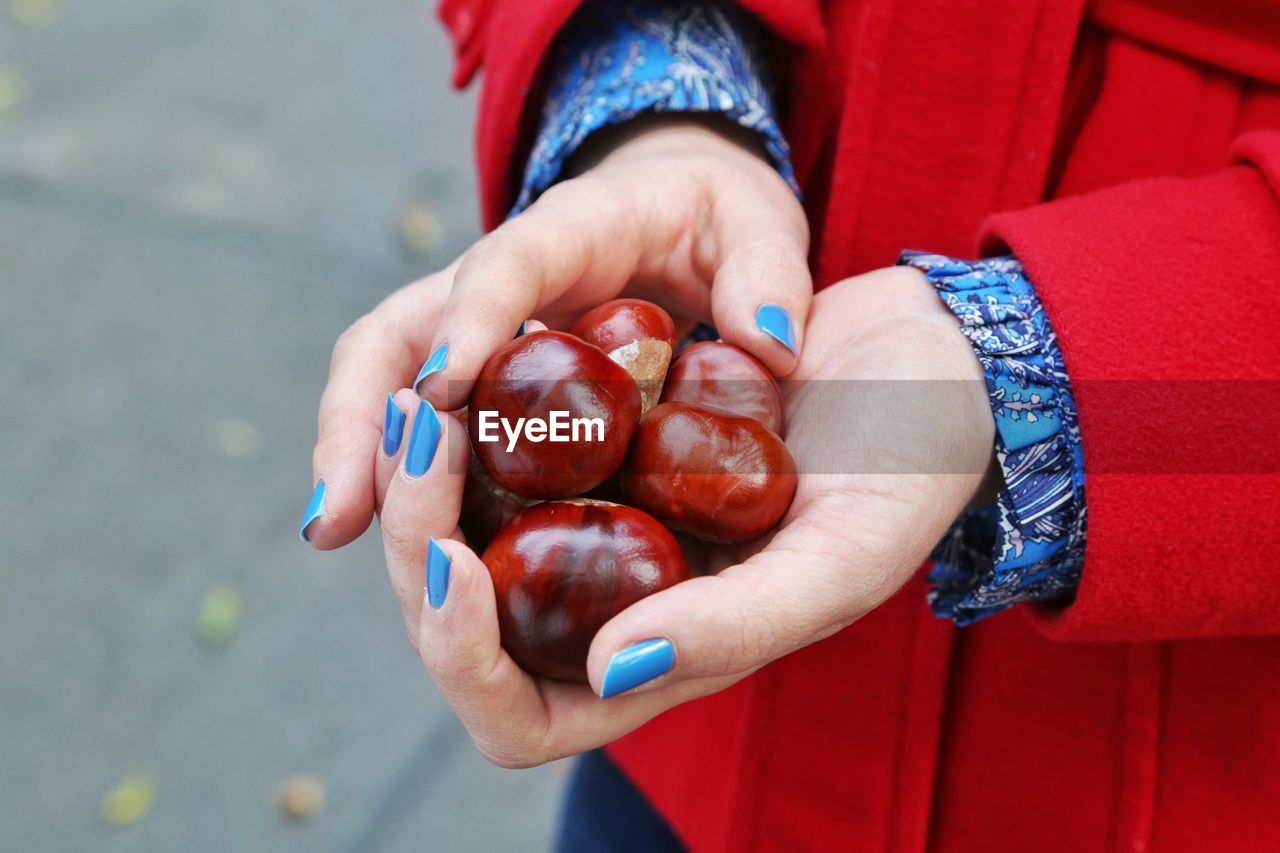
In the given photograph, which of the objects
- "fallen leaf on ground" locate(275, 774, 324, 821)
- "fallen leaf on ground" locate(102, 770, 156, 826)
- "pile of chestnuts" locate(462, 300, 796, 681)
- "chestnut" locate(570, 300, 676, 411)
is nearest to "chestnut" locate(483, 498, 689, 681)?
"pile of chestnuts" locate(462, 300, 796, 681)

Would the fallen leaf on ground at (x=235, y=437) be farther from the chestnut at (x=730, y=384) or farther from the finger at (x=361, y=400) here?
the chestnut at (x=730, y=384)

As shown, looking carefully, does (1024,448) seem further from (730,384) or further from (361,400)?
(361,400)

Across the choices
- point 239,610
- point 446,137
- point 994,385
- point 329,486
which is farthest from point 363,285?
point 994,385

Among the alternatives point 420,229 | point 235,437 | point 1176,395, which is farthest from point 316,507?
point 420,229

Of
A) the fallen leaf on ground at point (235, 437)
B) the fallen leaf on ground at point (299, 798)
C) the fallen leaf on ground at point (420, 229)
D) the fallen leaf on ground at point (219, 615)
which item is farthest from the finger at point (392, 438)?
the fallen leaf on ground at point (420, 229)

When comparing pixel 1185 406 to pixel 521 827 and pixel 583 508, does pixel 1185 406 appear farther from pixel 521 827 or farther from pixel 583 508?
pixel 521 827

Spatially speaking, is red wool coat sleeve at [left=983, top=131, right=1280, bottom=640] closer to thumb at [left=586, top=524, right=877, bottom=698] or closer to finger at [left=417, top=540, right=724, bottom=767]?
thumb at [left=586, top=524, right=877, bottom=698]
